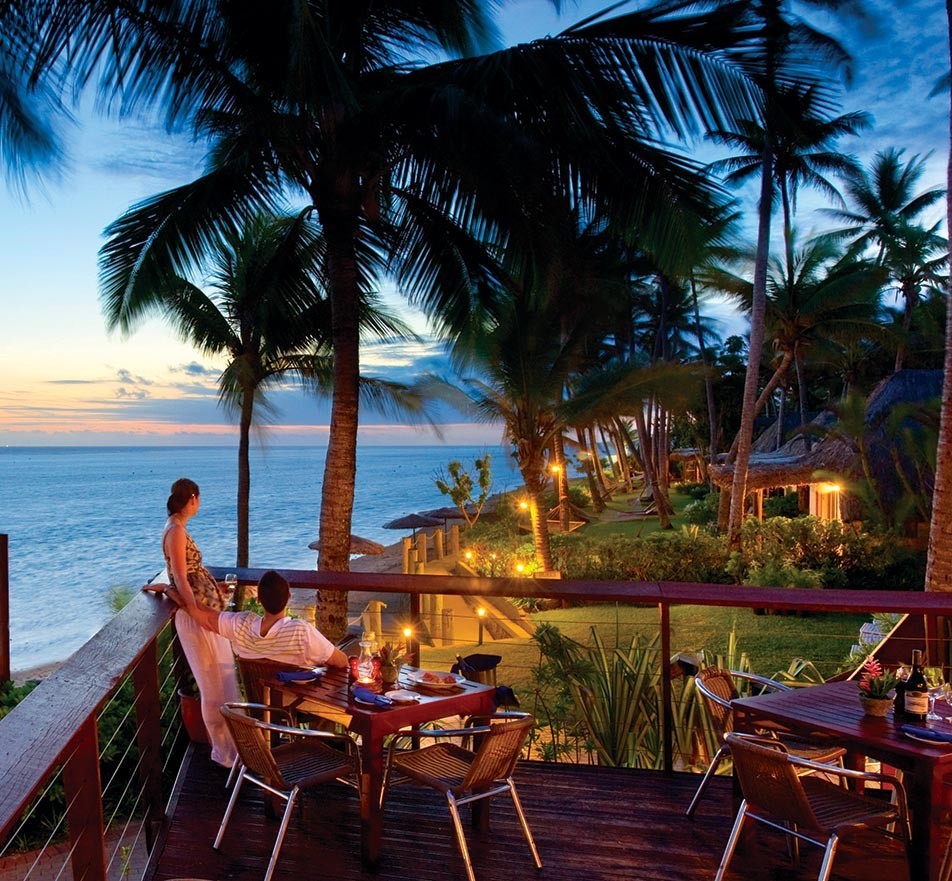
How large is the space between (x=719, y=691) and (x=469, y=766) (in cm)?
124

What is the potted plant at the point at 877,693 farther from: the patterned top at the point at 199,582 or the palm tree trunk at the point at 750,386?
the palm tree trunk at the point at 750,386

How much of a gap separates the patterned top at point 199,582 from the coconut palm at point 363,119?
12.6ft

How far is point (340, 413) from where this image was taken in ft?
26.8

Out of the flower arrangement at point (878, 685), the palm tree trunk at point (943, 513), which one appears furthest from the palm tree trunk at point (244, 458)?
the flower arrangement at point (878, 685)

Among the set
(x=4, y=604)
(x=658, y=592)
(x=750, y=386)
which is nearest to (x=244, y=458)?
(x=4, y=604)

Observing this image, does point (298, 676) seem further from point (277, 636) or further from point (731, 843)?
point (731, 843)

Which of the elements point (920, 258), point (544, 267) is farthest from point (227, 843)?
point (920, 258)

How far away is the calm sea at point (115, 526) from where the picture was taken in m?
25.2

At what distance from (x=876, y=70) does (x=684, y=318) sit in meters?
21.5

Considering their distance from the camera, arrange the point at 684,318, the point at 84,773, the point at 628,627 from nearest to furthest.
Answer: the point at 84,773
the point at 628,627
the point at 684,318

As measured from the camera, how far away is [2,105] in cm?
773

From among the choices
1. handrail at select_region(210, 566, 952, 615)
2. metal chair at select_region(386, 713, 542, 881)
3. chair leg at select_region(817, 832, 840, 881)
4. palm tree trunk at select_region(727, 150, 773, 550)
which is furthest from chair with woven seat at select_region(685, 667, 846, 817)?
palm tree trunk at select_region(727, 150, 773, 550)

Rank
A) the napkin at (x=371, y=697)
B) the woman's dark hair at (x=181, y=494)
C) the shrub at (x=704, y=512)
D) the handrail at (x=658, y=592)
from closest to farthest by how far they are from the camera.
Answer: the napkin at (x=371, y=697) → the handrail at (x=658, y=592) → the woman's dark hair at (x=181, y=494) → the shrub at (x=704, y=512)

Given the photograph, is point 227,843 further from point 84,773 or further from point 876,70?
point 876,70
